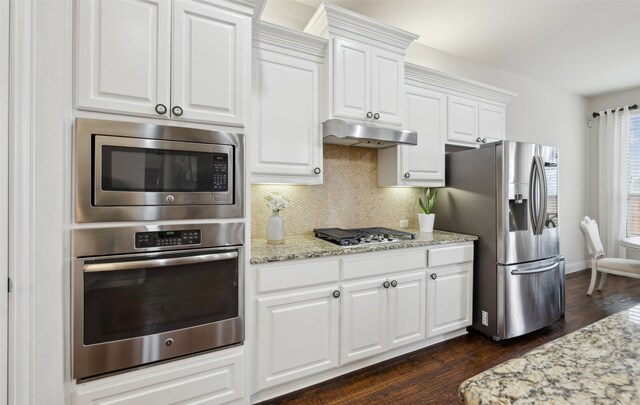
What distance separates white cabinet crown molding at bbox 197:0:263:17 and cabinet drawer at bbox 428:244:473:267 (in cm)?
206

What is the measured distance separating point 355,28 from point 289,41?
20.7 inches

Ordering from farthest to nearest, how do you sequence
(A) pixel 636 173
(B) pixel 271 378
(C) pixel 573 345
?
(A) pixel 636 173 < (B) pixel 271 378 < (C) pixel 573 345

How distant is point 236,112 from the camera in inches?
65.1

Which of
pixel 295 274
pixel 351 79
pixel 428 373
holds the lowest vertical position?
pixel 428 373

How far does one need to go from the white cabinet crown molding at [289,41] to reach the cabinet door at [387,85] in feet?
1.46

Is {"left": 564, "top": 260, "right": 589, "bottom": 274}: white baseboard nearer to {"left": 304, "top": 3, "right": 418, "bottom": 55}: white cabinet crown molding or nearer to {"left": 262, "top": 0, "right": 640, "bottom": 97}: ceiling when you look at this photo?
{"left": 262, "top": 0, "right": 640, "bottom": 97}: ceiling

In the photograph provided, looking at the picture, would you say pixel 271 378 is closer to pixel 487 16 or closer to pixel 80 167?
pixel 80 167

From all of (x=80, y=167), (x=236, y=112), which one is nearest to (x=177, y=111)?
(x=236, y=112)

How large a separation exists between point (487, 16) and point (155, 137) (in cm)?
299

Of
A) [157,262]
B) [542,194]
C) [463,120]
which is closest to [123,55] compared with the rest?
[157,262]

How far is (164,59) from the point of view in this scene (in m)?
1.48

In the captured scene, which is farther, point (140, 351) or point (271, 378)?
point (271, 378)

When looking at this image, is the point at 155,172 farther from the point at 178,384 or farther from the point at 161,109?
the point at 178,384

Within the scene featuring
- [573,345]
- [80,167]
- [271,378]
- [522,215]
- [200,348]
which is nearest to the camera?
[573,345]
